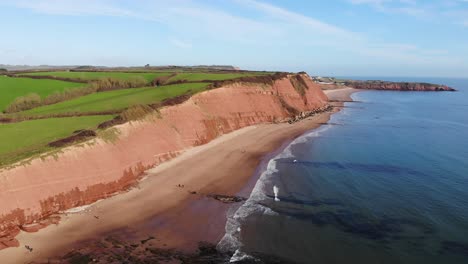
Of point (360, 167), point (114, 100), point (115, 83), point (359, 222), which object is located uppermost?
point (115, 83)

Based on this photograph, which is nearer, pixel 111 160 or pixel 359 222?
pixel 359 222

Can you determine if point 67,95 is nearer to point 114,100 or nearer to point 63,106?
point 63,106

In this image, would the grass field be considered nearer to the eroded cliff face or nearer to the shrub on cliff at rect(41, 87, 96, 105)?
the eroded cliff face

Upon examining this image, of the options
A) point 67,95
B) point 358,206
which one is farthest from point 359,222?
point 67,95

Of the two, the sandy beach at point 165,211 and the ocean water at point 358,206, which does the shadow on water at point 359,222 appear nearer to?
the ocean water at point 358,206

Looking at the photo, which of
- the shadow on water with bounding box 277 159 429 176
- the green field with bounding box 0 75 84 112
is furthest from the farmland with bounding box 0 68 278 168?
the shadow on water with bounding box 277 159 429 176

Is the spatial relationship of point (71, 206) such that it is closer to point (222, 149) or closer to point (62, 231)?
point (62, 231)

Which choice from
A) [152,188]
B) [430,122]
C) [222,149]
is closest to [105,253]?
[152,188]
